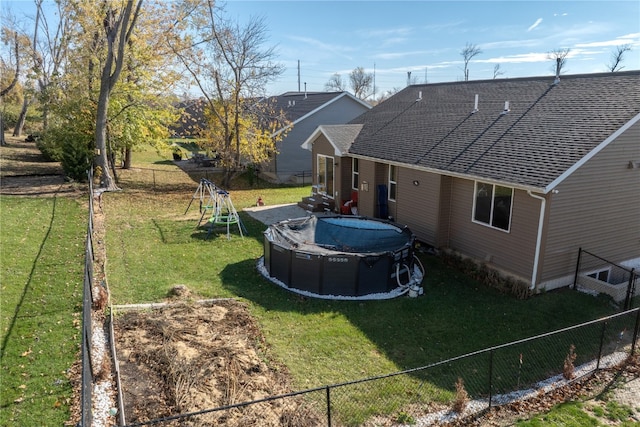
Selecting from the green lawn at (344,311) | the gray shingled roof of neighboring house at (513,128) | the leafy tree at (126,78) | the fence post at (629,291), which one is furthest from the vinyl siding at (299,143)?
the fence post at (629,291)

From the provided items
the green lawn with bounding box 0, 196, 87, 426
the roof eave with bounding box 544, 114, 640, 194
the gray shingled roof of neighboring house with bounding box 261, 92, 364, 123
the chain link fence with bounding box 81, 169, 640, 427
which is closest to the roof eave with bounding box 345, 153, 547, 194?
Result: the roof eave with bounding box 544, 114, 640, 194

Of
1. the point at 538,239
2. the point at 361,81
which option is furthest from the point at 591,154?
the point at 361,81

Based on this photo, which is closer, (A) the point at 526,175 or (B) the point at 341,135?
(A) the point at 526,175

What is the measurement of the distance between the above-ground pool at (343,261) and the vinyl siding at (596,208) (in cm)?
349

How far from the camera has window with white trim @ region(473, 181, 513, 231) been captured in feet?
36.6

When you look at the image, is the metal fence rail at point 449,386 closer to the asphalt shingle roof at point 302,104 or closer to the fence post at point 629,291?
the fence post at point 629,291

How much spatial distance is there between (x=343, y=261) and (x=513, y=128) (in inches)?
268

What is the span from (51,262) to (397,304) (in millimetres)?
Result: 8792

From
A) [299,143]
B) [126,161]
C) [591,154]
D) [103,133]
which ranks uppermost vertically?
[103,133]

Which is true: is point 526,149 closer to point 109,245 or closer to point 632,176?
point 632,176

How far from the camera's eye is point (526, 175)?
10328 mm

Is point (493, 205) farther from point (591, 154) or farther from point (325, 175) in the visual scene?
point (325, 175)

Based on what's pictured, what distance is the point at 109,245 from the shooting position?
1313 cm

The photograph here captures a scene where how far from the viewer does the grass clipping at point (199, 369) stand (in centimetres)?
604
